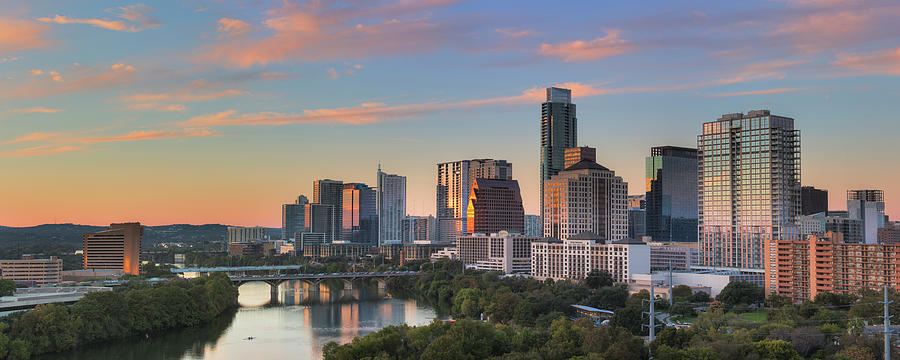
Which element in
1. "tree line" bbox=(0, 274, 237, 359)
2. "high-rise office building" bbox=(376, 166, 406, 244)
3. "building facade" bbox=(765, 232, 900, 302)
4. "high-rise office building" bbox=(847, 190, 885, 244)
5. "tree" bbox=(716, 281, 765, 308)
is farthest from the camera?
"high-rise office building" bbox=(376, 166, 406, 244)

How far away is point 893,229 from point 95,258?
A: 94.6 metres

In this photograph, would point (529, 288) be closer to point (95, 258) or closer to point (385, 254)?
point (95, 258)

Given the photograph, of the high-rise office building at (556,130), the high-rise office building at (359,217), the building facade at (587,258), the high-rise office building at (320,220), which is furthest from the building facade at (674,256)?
the high-rise office building at (320,220)

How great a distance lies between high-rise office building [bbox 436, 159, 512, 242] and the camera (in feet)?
480

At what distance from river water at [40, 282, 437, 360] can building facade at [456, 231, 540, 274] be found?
21.6 m

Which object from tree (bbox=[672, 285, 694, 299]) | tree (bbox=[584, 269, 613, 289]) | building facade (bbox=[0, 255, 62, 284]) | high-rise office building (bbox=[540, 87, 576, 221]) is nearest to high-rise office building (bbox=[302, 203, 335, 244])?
high-rise office building (bbox=[540, 87, 576, 221])

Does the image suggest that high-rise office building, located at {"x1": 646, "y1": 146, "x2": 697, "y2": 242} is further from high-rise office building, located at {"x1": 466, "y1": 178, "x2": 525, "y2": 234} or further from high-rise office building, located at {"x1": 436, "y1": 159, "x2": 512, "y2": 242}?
high-rise office building, located at {"x1": 436, "y1": 159, "x2": 512, "y2": 242}

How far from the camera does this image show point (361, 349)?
1176 inches

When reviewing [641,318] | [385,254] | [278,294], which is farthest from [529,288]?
[385,254]

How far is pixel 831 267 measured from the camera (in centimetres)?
5078

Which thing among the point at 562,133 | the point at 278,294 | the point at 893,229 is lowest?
the point at 278,294

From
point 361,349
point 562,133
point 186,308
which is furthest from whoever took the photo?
point 562,133

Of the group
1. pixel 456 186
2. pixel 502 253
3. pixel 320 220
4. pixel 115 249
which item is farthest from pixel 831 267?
pixel 320 220

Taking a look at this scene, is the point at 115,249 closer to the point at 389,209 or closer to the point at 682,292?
the point at 682,292
